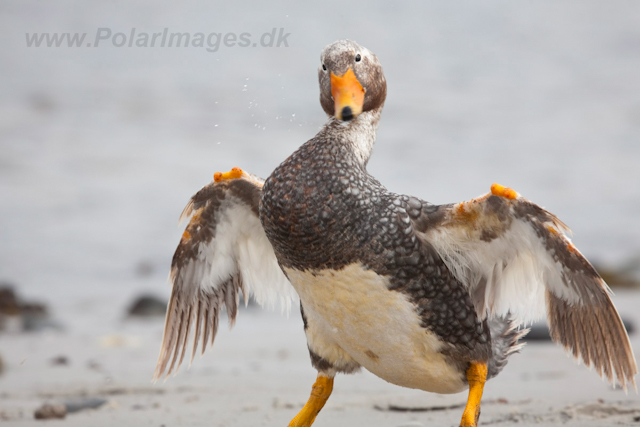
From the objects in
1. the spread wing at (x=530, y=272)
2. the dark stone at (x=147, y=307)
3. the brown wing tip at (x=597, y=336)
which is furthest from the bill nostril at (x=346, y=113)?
the dark stone at (x=147, y=307)

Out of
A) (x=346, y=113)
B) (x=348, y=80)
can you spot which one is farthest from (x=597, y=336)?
(x=348, y=80)

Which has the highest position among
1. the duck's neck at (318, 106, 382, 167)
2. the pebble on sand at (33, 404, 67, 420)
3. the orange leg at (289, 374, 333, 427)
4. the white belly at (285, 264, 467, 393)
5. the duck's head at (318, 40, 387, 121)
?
the duck's head at (318, 40, 387, 121)

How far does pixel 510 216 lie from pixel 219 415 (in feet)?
7.92

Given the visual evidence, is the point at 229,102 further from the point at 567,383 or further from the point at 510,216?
the point at 510,216

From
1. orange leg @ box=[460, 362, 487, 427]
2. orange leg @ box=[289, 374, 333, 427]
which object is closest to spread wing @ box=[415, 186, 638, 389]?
orange leg @ box=[460, 362, 487, 427]

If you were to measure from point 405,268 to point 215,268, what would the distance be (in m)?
1.53

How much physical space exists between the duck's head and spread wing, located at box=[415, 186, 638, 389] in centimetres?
70

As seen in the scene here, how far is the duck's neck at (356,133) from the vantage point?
4.12 metres

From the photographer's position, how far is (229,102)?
20.4 m

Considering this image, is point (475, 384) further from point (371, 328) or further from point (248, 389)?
point (248, 389)

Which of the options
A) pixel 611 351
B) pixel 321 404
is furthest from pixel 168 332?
pixel 611 351

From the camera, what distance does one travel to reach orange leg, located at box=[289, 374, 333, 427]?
430cm

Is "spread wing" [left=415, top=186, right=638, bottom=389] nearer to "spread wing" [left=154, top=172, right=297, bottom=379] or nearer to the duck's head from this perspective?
the duck's head

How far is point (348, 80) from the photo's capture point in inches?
160
